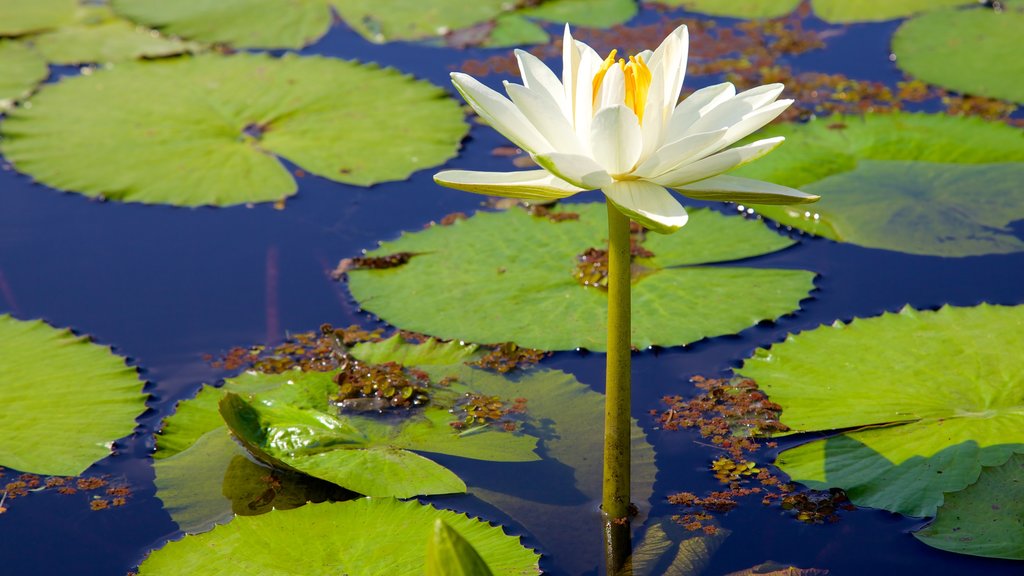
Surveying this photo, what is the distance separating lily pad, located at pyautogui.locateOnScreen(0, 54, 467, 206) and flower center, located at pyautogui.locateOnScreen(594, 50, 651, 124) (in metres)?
2.53

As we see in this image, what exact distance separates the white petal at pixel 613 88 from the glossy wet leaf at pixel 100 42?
Answer: 171 inches

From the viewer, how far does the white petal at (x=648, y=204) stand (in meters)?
2.07

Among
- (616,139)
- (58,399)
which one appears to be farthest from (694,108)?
(58,399)

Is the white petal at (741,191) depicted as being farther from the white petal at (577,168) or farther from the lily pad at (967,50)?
the lily pad at (967,50)

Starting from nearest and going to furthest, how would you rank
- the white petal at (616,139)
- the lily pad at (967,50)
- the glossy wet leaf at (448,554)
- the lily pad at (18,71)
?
the glossy wet leaf at (448,554), the white petal at (616,139), the lily pad at (967,50), the lily pad at (18,71)

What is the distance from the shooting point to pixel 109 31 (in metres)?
6.34

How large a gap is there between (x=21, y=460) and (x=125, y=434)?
0.29 meters

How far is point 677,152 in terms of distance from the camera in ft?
7.07

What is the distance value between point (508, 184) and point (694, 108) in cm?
51

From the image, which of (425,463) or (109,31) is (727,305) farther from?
(109,31)

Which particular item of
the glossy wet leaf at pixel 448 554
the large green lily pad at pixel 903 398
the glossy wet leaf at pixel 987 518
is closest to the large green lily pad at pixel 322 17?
the large green lily pad at pixel 903 398

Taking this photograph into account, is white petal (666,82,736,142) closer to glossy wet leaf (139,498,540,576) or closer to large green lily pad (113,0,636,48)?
glossy wet leaf (139,498,540,576)

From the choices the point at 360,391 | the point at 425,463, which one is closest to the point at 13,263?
the point at 360,391

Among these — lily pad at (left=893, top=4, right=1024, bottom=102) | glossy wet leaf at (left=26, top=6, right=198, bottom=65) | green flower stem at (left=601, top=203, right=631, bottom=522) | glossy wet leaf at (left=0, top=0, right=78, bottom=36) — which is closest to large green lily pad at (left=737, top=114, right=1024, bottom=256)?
lily pad at (left=893, top=4, right=1024, bottom=102)
